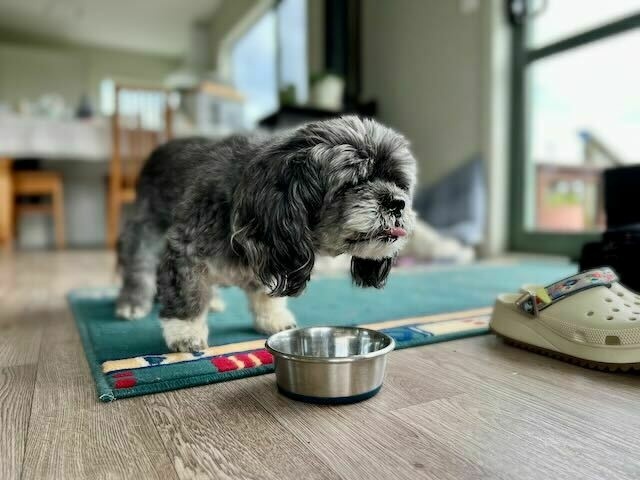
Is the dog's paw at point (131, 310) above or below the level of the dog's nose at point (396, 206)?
below

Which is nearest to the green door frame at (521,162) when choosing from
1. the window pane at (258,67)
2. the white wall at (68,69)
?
the window pane at (258,67)

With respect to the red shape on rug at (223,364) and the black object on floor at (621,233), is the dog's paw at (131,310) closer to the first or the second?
the red shape on rug at (223,364)

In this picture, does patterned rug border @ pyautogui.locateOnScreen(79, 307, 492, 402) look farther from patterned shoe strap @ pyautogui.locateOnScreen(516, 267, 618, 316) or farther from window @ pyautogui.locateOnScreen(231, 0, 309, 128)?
window @ pyautogui.locateOnScreen(231, 0, 309, 128)

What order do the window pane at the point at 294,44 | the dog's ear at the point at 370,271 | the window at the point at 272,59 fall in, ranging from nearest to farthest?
the dog's ear at the point at 370,271 → the window pane at the point at 294,44 → the window at the point at 272,59

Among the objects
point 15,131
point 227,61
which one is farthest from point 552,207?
point 227,61

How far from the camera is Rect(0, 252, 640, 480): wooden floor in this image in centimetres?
74

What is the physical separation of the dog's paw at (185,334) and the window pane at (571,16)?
10.9 feet

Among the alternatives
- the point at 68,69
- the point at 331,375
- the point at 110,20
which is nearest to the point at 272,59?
the point at 110,20

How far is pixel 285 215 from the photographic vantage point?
1.05 metres

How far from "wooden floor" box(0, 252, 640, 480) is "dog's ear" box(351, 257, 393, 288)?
8.3 inches

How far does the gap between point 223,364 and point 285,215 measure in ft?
1.30

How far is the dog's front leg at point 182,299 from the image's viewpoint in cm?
130

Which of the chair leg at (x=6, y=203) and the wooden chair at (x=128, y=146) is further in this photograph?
the chair leg at (x=6, y=203)

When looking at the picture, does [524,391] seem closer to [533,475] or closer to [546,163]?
[533,475]
